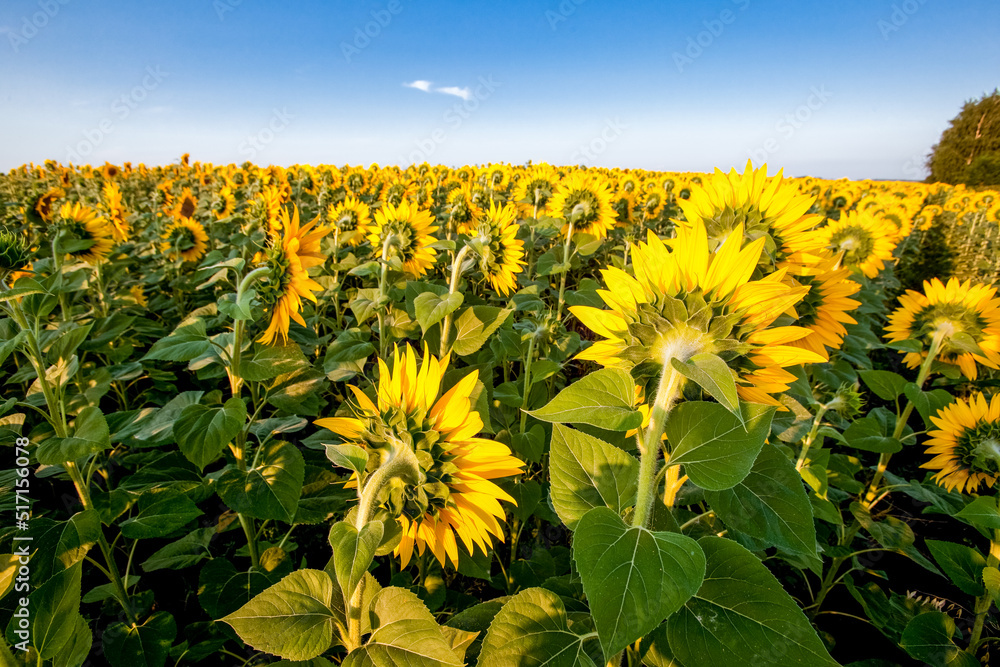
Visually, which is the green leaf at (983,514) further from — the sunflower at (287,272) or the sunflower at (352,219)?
the sunflower at (352,219)

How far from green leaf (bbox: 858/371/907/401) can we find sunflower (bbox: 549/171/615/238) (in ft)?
6.68

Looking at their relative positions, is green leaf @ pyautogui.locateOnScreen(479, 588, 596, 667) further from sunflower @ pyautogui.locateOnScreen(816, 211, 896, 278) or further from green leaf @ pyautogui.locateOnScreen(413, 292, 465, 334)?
sunflower @ pyautogui.locateOnScreen(816, 211, 896, 278)

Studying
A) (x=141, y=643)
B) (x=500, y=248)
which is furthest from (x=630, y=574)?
(x=500, y=248)

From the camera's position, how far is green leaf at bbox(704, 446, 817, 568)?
721mm

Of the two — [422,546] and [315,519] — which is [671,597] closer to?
[422,546]

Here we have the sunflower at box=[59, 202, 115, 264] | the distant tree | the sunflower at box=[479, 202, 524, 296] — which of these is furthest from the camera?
the distant tree

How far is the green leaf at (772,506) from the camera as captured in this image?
721 millimetres

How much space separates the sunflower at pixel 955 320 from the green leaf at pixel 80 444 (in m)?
2.87

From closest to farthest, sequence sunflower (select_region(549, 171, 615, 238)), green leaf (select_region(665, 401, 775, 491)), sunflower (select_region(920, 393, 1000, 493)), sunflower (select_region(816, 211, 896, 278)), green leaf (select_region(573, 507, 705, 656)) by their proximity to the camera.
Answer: green leaf (select_region(573, 507, 705, 656)) → green leaf (select_region(665, 401, 775, 491)) → sunflower (select_region(920, 393, 1000, 493)) → sunflower (select_region(816, 211, 896, 278)) → sunflower (select_region(549, 171, 615, 238))

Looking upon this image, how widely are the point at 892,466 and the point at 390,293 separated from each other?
11.4ft

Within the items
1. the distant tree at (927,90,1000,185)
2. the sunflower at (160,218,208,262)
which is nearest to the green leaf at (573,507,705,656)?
the sunflower at (160,218,208,262)

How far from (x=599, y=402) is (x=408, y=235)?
195 cm

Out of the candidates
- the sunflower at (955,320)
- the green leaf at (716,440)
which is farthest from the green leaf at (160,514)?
the sunflower at (955,320)

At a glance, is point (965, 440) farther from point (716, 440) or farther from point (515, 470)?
point (515, 470)
